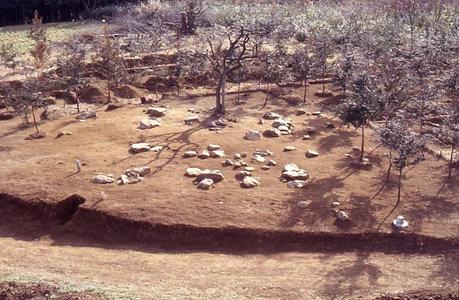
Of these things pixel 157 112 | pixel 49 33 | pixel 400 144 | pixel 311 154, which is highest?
pixel 49 33

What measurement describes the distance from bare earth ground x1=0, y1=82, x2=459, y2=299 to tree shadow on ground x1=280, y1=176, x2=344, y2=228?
0.07 feet

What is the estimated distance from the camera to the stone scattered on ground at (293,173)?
8.94 meters

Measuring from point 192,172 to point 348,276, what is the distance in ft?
10.3

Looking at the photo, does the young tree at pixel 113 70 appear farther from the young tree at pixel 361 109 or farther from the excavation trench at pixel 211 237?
the young tree at pixel 361 109

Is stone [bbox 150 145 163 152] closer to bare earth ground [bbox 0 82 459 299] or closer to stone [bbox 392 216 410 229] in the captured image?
bare earth ground [bbox 0 82 459 299]

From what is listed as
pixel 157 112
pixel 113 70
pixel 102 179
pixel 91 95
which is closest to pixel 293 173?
pixel 102 179

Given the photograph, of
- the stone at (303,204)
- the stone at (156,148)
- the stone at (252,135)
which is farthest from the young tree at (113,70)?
the stone at (303,204)

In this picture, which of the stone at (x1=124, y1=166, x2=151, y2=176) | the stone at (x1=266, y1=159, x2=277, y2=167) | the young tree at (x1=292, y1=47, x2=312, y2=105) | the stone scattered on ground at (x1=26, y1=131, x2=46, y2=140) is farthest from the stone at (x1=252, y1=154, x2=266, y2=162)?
the stone scattered on ground at (x1=26, y1=131, x2=46, y2=140)

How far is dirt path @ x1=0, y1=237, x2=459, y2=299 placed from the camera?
21.6 ft

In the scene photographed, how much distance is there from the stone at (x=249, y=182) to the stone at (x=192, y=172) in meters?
0.75

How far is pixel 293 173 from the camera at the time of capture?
8992 millimetres

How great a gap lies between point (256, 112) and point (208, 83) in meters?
3.04

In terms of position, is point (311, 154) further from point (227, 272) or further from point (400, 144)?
point (227, 272)

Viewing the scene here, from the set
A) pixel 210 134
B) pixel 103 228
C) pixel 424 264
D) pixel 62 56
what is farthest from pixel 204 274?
pixel 62 56
